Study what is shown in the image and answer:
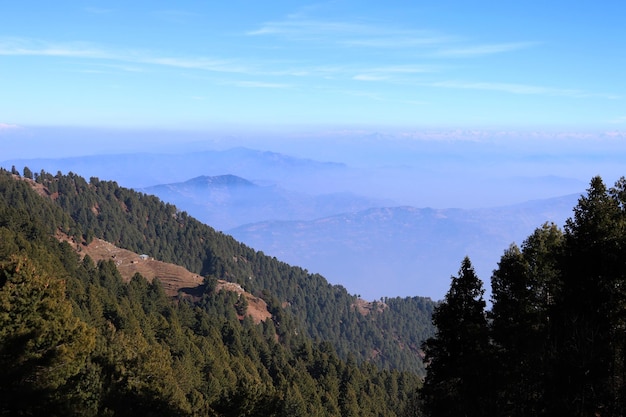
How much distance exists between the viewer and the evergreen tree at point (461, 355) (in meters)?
17.6

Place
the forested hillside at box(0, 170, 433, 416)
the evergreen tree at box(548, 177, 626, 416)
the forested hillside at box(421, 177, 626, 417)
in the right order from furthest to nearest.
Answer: the forested hillside at box(0, 170, 433, 416)
the forested hillside at box(421, 177, 626, 417)
the evergreen tree at box(548, 177, 626, 416)

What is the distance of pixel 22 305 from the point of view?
22.9m

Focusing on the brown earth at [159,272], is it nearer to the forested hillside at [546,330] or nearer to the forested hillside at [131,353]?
the forested hillside at [131,353]

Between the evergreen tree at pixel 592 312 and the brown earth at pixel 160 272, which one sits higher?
the evergreen tree at pixel 592 312

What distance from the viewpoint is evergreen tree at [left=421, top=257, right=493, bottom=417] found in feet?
57.7

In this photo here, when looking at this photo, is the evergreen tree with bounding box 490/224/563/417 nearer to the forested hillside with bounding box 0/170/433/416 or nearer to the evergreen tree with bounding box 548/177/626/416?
the evergreen tree with bounding box 548/177/626/416

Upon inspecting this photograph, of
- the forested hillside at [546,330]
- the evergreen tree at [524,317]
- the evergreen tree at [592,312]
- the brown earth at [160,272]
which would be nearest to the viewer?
the evergreen tree at [592,312]

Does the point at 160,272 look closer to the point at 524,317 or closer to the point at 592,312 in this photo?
the point at 524,317

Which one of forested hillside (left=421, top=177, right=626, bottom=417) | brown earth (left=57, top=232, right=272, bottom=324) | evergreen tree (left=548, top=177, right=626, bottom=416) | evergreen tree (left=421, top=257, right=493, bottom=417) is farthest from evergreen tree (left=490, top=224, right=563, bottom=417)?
brown earth (left=57, top=232, right=272, bottom=324)

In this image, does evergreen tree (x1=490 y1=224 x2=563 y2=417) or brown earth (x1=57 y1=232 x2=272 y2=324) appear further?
brown earth (x1=57 y1=232 x2=272 y2=324)

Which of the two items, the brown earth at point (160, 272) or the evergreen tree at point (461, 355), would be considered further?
the brown earth at point (160, 272)

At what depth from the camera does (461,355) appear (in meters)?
18.1

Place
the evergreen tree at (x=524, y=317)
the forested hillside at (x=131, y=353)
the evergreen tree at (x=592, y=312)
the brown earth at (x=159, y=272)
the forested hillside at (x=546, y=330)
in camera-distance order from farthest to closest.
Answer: the brown earth at (x=159, y=272)
the forested hillside at (x=131, y=353)
the evergreen tree at (x=524, y=317)
the forested hillside at (x=546, y=330)
the evergreen tree at (x=592, y=312)

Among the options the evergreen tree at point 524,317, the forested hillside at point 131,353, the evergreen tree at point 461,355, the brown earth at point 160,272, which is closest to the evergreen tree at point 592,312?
the evergreen tree at point 524,317
